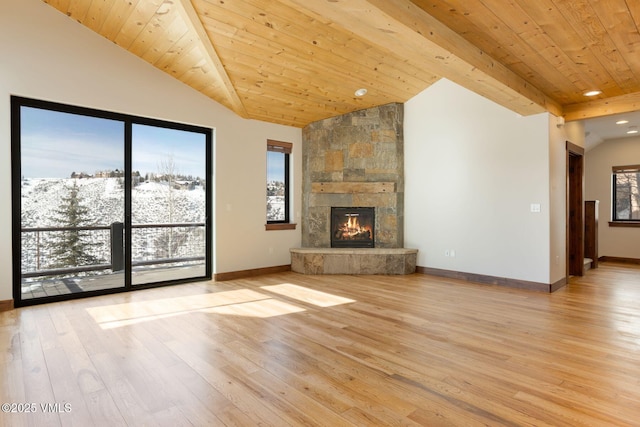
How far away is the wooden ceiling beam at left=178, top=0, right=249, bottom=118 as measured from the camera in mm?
3691

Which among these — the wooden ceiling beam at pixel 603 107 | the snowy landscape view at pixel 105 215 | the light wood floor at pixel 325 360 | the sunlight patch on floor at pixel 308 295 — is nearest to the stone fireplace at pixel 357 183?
the sunlight patch on floor at pixel 308 295

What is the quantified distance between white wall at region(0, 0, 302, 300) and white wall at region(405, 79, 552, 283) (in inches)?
89.8

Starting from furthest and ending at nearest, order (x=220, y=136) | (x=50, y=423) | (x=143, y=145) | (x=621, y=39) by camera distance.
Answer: (x=220, y=136) < (x=143, y=145) < (x=621, y=39) < (x=50, y=423)

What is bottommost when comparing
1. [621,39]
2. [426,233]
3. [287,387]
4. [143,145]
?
[287,387]

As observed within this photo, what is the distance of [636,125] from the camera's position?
22.8 feet

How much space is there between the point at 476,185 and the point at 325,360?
13.8ft

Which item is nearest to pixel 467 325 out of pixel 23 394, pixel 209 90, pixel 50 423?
pixel 50 423

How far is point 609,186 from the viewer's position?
26.8ft

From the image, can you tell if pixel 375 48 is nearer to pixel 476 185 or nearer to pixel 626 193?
pixel 476 185

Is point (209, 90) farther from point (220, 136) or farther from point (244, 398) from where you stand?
point (244, 398)

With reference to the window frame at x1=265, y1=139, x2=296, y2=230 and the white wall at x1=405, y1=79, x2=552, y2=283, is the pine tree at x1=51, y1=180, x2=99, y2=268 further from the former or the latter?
the white wall at x1=405, y1=79, x2=552, y2=283

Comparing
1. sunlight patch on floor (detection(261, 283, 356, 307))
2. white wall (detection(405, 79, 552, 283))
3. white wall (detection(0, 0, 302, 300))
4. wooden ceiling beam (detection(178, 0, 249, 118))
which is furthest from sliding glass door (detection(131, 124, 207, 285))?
white wall (detection(405, 79, 552, 283))

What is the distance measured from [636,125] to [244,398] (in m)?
8.52

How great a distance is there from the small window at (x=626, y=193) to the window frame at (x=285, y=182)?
726 cm
